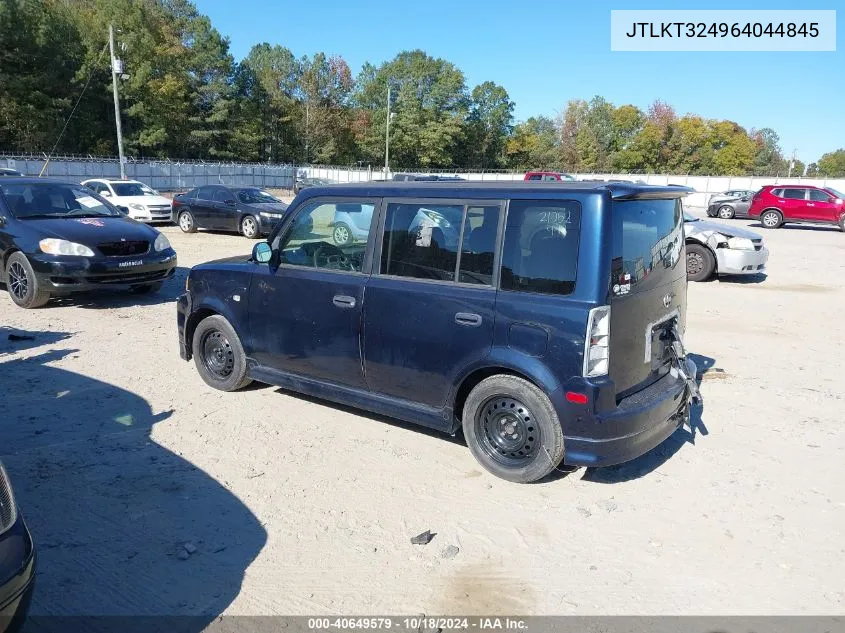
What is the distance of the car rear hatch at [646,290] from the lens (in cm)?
382

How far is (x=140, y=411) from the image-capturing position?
5.34m

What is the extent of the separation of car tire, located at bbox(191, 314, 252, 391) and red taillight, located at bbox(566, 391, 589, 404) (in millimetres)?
3038

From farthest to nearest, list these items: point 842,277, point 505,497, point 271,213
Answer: point 271,213 < point 842,277 < point 505,497

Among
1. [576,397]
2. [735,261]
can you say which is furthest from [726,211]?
[576,397]

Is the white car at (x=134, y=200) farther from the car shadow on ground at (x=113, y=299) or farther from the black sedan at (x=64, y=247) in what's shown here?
the black sedan at (x=64, y=247)

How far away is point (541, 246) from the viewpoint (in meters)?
3.95

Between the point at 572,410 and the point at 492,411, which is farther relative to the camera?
the point at 492,411

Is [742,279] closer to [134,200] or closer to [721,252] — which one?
[721,252]

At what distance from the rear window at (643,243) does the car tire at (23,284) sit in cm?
806

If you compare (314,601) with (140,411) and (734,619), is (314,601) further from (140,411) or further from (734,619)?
(140,411)

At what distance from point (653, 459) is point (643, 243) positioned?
66.0 inches

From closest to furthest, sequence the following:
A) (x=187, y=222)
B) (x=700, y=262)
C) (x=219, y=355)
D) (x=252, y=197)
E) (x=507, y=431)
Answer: (x=507, y=431), (x=219, y=355), (x=700, y=262), (x=252, y=197), (x=187, y=222)

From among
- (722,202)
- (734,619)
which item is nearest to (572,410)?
(734,619)

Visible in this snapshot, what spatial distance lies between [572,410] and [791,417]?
2.95 meters
